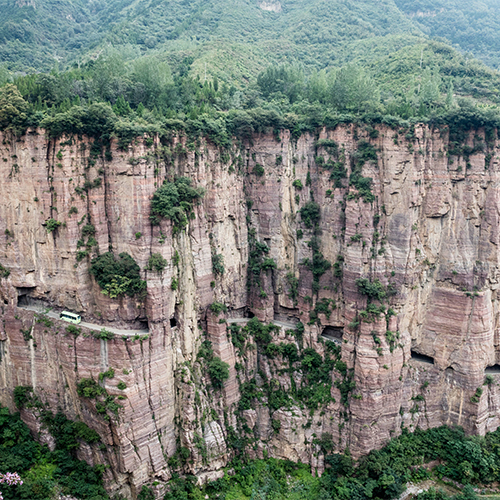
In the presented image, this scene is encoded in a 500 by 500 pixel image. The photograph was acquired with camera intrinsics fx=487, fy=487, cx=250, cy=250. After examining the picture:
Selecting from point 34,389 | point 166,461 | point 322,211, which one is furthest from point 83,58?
point 166,461

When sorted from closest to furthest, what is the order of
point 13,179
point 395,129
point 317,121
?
1. point 13,179
2. point 395,129
3. point 317,121

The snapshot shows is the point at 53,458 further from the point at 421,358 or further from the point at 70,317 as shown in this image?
the point at 421,358

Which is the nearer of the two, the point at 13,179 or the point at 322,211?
the point at 13,179

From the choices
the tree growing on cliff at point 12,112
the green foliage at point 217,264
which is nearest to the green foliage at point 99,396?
the green foliage at point 217,264

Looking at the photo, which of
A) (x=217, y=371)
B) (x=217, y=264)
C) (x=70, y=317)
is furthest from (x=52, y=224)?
(x=217, y=371)

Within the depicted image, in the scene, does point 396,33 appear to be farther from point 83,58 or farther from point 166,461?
point 166,461

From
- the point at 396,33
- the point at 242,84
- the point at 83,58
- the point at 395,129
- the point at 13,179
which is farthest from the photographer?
the point at 396,33

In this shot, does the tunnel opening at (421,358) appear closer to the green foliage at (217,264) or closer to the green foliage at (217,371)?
the green foliage at (217,371)
